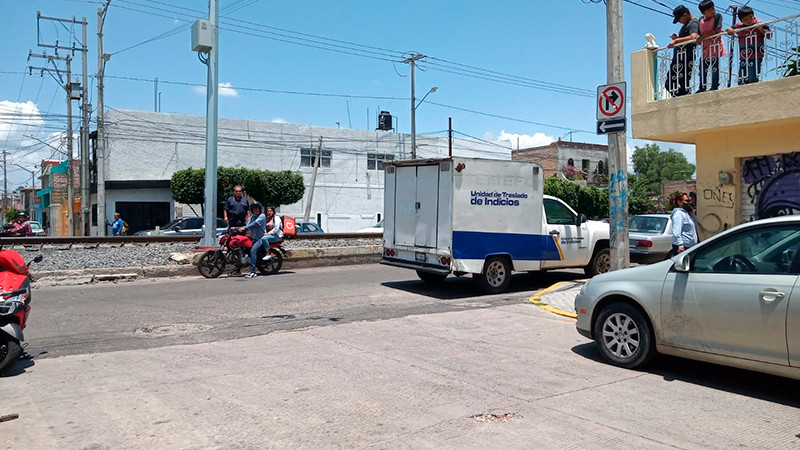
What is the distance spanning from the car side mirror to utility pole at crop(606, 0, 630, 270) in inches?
157

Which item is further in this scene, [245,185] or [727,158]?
[245,185]

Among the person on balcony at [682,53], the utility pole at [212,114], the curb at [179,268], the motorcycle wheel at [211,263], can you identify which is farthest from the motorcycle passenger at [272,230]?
the person on balcony at [682,53]

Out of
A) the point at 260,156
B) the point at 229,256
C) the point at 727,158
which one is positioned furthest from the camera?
the point at 260,156

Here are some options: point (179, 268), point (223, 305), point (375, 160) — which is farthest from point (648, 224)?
point (375, 160)

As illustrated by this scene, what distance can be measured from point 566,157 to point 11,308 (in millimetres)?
56836

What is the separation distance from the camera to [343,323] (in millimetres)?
8797

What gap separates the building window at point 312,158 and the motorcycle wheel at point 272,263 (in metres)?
27.4

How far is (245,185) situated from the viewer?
3644 cm

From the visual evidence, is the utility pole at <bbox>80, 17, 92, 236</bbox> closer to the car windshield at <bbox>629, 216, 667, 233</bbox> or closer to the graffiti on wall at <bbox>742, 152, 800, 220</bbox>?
the car windshield at <bbox>629, 216, 667, 233</bbox>

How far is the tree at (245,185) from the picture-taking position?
34.4 metres

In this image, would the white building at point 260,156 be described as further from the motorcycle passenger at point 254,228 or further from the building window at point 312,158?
the motorcycle passenger at point 254,228

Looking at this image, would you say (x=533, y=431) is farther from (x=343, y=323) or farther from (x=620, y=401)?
(x=343, y=323)

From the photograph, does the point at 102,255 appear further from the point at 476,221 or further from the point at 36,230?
the point at 36,230

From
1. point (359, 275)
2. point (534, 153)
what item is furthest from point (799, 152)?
point (534, 153)
